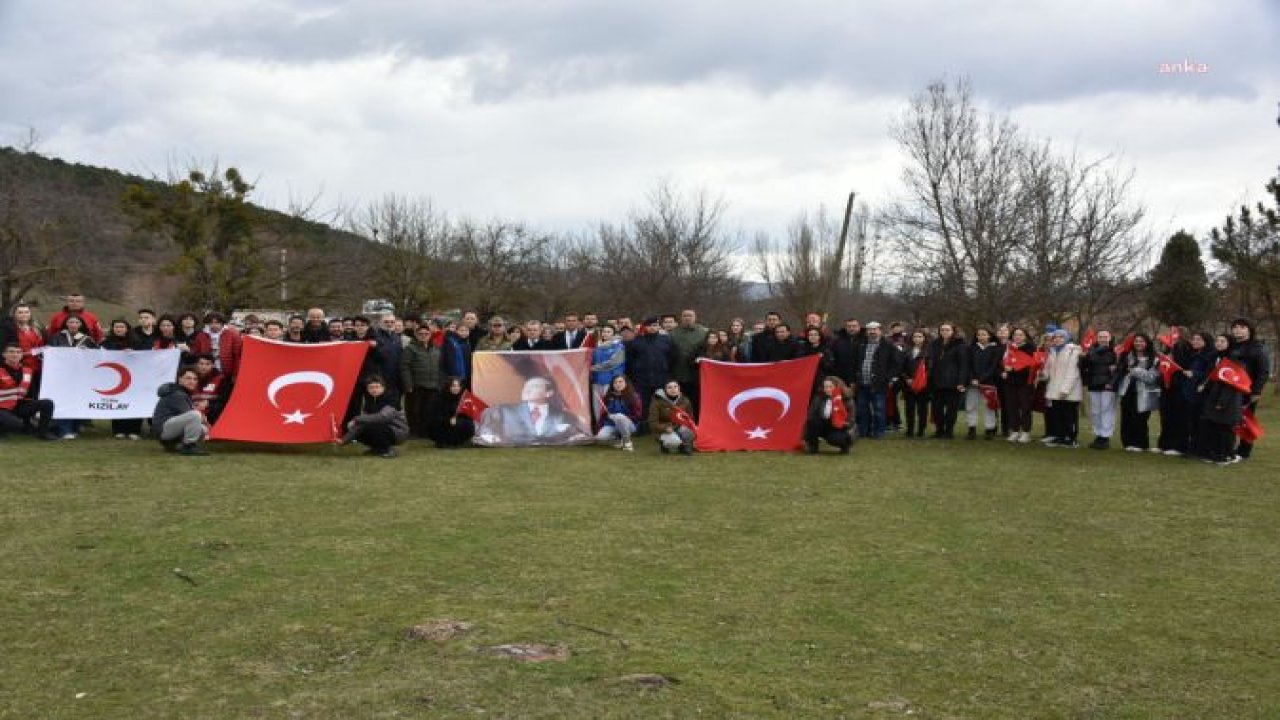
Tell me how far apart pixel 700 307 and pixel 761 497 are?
25.7 metres

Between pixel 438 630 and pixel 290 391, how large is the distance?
744cm

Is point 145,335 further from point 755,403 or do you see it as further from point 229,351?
point 755,403

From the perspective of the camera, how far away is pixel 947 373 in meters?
13.4

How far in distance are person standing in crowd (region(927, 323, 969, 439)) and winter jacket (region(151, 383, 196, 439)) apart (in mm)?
9815

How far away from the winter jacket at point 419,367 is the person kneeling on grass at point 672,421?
9.72 feet

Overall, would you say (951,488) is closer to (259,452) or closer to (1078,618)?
(1078,618)

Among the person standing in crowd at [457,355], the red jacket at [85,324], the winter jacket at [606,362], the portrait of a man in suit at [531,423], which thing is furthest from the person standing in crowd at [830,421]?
the red jacket at [85,324]

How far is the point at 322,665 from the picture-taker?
177 inches

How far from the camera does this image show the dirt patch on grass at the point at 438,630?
4.89 meters

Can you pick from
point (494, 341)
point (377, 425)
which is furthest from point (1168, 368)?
point (377, 425)

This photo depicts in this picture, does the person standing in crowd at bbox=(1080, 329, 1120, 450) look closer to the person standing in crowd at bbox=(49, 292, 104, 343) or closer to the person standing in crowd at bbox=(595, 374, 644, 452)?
the person standing in crowd at bbox=(595, 374, 644, 452)

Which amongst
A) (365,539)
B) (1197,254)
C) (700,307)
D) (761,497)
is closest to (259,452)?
(365,539)

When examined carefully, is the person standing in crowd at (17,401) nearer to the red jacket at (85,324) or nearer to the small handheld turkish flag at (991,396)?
the red jacket at (85,324)

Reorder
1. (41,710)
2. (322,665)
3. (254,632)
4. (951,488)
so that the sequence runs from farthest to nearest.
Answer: (951,488), (254,632), (322,665), (41,710)
